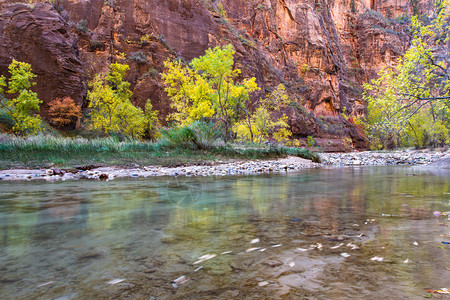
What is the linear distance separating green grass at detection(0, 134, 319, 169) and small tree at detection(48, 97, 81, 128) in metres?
14.6

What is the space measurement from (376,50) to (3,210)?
9905cm

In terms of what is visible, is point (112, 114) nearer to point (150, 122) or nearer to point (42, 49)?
point (150, 122)

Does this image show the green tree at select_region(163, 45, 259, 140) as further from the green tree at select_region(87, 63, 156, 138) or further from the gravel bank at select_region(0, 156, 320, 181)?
the gravel bank at select_region(0, 156, 320, 181)

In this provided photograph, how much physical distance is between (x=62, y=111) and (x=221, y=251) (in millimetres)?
30647

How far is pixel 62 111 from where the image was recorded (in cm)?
2823

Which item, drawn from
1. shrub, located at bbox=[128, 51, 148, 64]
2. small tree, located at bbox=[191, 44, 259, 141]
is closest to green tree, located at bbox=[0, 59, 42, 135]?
small tree, located at bbox=[191, 44, 259, 141]

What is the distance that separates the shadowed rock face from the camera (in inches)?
1153

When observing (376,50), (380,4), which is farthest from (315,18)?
(380,4)

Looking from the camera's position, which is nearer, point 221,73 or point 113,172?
point 113,172

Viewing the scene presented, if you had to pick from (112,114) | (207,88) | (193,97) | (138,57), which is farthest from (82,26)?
(207,88)

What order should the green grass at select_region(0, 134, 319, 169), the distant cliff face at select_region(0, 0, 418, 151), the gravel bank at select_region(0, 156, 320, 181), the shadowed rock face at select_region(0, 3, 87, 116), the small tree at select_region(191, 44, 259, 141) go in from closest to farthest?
the gravel bank at select_region(0, 156, 320, 181)
the green grass at select_region(0, 134, 319, 169)
the small tree at select_region(191, 44, 259, 141)
the shadowed rock face at select_region(0, 3, 87, 116)
the distant cliff face at select_region(0, 0, 418, 151)

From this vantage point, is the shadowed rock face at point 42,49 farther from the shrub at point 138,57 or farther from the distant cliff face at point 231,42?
the shrub at point 138,57

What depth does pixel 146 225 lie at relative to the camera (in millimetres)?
3631

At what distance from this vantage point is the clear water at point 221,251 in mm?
1880
